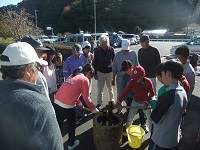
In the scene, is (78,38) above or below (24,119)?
above

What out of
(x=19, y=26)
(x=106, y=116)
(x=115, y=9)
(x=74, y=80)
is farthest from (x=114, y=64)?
(x=115, y=9)

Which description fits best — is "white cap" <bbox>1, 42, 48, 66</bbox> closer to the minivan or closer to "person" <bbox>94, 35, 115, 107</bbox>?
"person" <bbox>94, 35, 115, 107</bbox>

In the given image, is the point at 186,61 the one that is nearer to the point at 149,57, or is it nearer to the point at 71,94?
the point at 149,57

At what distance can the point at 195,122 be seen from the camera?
14.8 feet

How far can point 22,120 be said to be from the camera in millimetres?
1180

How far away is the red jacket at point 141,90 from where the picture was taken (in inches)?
138

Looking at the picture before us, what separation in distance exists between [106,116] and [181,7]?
58.4m

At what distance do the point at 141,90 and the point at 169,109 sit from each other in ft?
4.71

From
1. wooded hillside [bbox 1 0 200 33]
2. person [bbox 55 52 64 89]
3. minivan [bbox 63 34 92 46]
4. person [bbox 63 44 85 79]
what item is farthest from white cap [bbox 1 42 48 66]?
wooded hillside [bbox 1 0 200 33]

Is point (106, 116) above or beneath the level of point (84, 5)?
beneath

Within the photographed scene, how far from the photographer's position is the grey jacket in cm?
118

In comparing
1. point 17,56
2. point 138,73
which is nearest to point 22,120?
point 17,56

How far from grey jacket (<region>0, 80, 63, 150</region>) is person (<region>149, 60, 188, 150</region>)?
1272mm

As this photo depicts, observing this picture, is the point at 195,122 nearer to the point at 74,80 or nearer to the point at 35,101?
the point at 74,80
